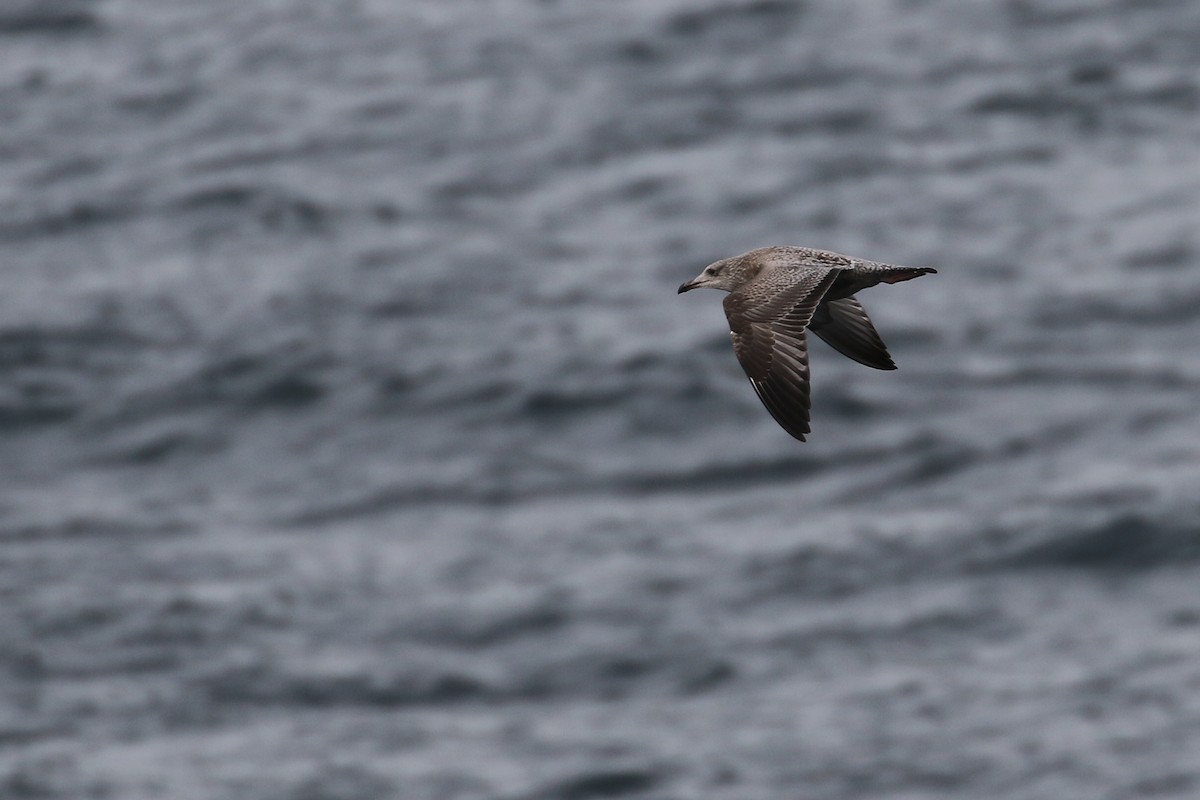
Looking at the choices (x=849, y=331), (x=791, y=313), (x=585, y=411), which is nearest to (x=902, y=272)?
(x=791, y=313)

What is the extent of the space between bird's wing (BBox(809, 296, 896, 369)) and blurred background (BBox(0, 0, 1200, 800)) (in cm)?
2804

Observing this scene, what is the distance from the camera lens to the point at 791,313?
12.3m

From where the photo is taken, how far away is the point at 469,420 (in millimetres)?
50156

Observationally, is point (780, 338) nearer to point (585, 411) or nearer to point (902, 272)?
point (902, 272)

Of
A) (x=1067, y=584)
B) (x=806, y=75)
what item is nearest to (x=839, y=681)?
(x=1067, y=584)

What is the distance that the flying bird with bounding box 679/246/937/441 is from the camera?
1201 cm

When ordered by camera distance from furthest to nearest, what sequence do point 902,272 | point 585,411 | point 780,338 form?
point 585,411
point 902,272
point 780,338

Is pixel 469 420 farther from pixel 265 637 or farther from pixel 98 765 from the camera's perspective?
pixel 98 765

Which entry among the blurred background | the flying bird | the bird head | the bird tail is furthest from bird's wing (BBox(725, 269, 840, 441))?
the blurred background

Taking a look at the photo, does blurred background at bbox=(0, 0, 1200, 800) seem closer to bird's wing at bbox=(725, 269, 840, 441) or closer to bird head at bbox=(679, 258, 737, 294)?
bird head at bbox=(679, 258, 737, 294)

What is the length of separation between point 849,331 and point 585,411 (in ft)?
119

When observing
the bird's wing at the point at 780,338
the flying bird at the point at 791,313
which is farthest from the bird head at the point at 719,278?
the bird's wing at the point at 780,338

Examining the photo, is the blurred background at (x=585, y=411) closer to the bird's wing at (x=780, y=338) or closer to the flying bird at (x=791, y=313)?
the flying bird at (x=791, y=313)

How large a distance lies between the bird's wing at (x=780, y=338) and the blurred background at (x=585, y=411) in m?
29.4
